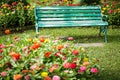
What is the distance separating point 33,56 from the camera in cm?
348

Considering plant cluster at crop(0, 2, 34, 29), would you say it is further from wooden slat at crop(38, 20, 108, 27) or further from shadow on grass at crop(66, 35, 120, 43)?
shadow on grass at crop(66, 35, 120, 43)

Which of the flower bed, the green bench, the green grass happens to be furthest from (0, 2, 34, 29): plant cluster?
the flower bed

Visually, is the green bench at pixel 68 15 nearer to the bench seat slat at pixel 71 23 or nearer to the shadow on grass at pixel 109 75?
the bench seat slat at pixel 71 23

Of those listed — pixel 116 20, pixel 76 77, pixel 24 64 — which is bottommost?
pixel 116 20

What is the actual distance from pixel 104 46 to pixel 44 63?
4023mm

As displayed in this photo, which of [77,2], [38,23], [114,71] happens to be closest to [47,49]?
[114,71]

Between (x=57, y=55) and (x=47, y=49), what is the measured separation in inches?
6.5

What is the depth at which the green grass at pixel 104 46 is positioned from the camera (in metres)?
5.40

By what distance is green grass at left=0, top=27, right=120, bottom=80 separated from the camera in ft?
17.7

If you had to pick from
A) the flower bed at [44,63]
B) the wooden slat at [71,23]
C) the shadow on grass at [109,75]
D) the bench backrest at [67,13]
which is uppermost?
the flower bed at [44,63]

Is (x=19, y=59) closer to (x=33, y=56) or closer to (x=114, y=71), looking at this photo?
(x=33, y=56)

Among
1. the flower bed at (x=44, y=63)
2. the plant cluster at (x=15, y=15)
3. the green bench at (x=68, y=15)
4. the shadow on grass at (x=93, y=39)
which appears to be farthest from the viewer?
the plant cluster at (x=15, y=15)

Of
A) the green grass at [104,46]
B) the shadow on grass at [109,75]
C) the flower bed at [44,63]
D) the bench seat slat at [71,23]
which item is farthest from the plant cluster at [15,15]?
the flower bed at [44,63]

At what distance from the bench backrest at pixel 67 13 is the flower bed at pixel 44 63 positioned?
461 cm
